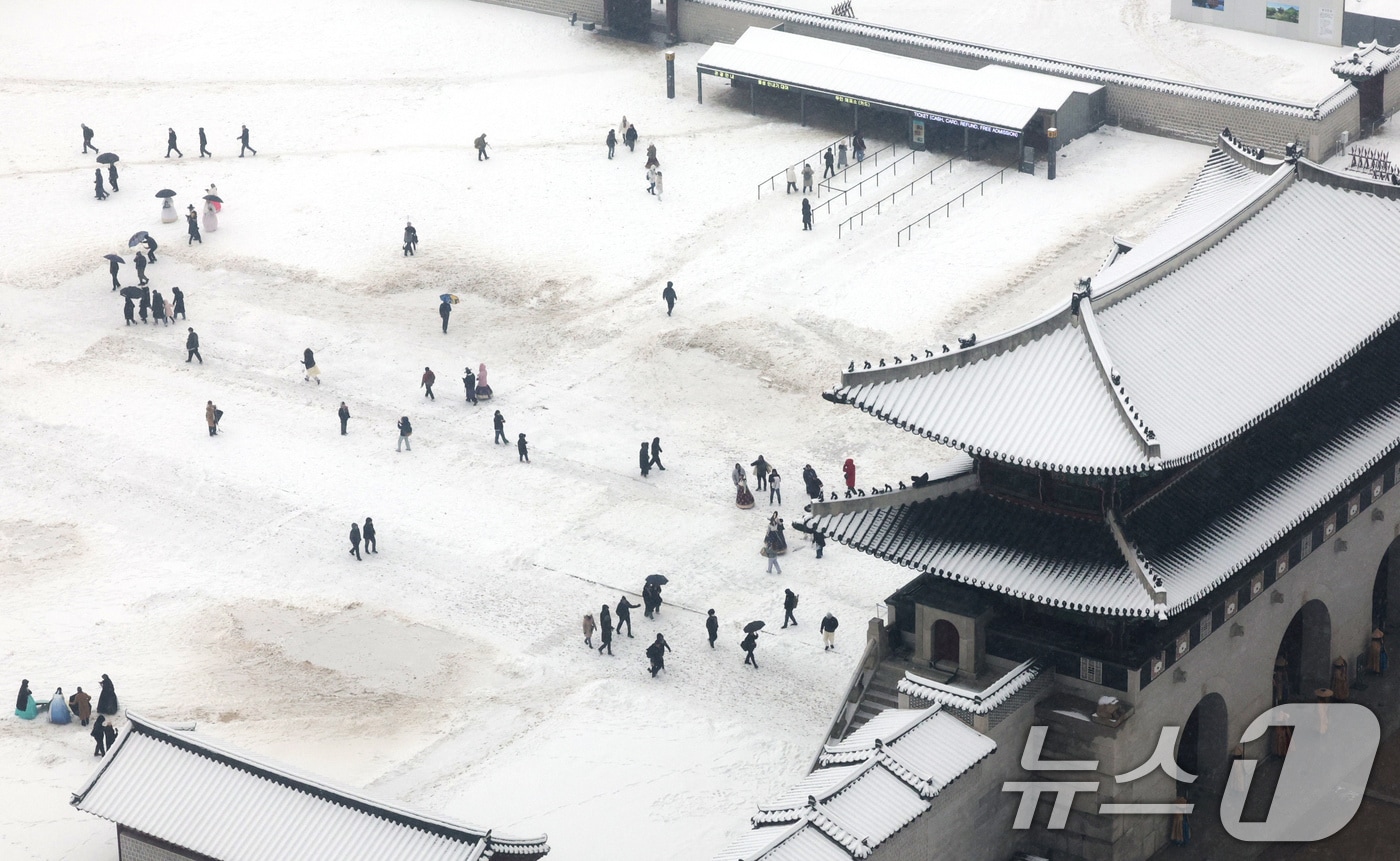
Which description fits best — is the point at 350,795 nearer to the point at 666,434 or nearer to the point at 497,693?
the point at 497,693

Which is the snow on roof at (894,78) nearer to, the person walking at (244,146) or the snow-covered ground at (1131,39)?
the snow-covered ground at (1131,39)

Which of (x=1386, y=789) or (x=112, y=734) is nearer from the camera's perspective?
(x=1386, y=789)

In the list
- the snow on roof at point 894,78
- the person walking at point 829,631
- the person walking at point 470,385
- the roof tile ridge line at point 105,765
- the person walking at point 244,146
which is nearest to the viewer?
the roof tile ridge line at point 105,765

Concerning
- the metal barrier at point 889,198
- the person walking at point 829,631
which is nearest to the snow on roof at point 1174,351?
the person walking at point 829,631

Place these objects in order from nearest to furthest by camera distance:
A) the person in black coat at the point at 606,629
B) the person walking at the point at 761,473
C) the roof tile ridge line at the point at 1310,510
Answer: the roof tile ridge line at the point at 1310,510, the person in black coat at the point at 606,629, the person walking at the point at 761,473

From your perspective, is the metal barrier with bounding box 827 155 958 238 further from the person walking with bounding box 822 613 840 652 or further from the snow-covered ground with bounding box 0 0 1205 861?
the person walking with bounding box 822 613 840 652

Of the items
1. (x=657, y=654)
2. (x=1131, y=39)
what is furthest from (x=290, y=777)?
(x=1131, y=39)

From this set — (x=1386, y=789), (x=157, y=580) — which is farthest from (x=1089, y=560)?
(x=157, y=580)
